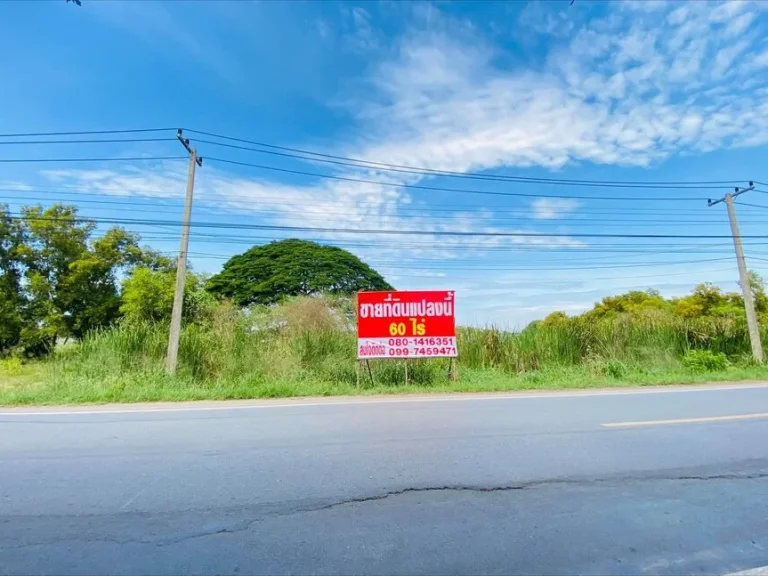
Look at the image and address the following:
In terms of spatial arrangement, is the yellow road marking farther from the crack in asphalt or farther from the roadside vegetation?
the roadside vegetation

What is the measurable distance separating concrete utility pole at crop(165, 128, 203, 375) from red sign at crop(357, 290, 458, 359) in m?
5.03

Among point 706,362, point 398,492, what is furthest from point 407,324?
point 706,362

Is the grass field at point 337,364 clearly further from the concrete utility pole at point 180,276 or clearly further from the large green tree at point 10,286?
the large green tree at point 10,286

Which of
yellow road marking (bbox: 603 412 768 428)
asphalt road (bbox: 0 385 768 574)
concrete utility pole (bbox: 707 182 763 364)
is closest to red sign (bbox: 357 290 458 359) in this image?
asphalt road (bbox: 0 385 768 574)

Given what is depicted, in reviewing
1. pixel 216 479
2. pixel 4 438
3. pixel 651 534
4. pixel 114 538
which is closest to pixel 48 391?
pixel 4 438

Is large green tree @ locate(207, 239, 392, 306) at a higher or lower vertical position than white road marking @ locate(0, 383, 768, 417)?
higher

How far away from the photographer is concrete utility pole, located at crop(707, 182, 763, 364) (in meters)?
15.8

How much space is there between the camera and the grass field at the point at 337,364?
10359 millimetres

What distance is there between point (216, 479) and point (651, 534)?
3683 millimetres

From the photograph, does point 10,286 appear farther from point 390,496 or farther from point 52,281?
point 390,496

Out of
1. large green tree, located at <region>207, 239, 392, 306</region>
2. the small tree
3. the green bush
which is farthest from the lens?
large green tree, located at <region>207, 239, 392, 306</region>

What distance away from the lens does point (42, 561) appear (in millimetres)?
2736

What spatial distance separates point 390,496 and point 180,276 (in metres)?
10.5

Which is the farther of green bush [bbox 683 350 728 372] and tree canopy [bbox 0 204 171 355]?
tree canopy [bbox 0 204 171 355]
